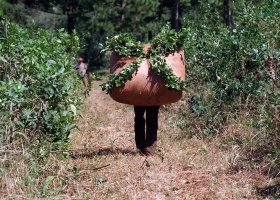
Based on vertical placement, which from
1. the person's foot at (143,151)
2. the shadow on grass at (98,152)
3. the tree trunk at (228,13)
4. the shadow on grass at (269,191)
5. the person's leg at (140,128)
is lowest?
the shadow on grass at (269,191)

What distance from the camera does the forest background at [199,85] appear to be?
4289 millimetres

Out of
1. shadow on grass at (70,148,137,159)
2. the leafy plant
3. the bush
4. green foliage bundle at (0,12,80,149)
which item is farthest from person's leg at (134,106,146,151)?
the bush

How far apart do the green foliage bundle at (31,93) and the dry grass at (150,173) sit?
0.28m

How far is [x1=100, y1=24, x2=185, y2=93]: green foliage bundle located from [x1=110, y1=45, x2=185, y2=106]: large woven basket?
5 centimetres

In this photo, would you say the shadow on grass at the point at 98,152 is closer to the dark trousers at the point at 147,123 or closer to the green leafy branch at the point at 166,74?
the dark trousers at the point at 147,123

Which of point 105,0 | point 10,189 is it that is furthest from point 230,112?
point 105,0

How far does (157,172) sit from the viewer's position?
4832 mm

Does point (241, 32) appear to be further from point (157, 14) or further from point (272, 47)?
point (157, 14)

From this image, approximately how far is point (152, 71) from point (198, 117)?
235 cm

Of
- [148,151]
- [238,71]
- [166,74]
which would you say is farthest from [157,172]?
[238,71]

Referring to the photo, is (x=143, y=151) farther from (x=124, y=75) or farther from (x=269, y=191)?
(x=269, y=191)

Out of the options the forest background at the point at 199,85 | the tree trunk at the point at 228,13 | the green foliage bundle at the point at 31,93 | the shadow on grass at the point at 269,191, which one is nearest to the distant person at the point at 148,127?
the forest background at the point at 199,85

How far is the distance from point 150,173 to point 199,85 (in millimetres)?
3682

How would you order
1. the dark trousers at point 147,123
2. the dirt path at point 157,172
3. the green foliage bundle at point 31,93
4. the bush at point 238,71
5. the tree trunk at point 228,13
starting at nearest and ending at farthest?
the green foliage bundle at point 31,93
the dirt path at point 157,172
the dark trousers at point 147,123
the bush at point 238,71
the tree trunk at point 228,13
